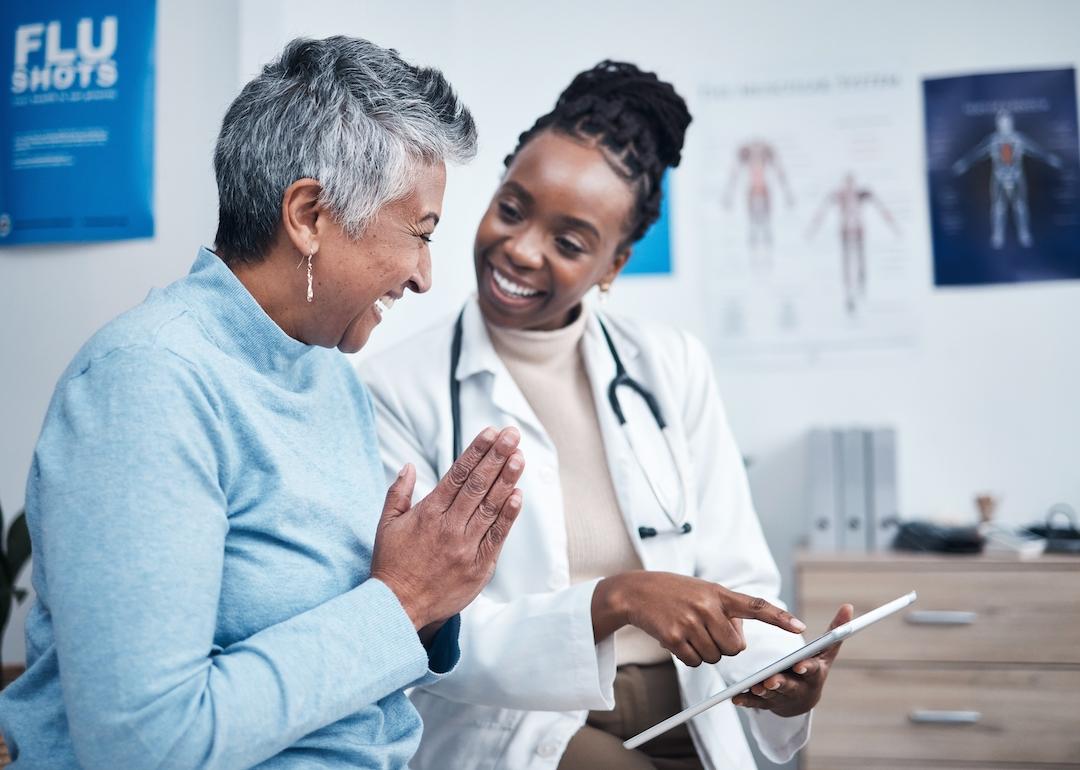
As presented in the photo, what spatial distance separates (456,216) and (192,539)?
2.22 meters

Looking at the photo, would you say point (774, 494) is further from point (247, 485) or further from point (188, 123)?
point (247, 485)

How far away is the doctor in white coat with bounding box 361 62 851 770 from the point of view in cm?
137

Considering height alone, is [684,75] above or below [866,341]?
above

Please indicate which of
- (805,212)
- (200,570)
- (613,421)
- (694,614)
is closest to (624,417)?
(613,421)

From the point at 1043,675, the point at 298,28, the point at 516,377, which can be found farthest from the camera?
the point at 1043,675

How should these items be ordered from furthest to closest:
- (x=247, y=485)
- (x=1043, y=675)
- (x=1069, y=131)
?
1. (x=1069, y=131)
2. (x=1043, y=675)
3. (x=247, y=485)

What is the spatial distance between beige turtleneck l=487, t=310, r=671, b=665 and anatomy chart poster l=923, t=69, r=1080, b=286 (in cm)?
163

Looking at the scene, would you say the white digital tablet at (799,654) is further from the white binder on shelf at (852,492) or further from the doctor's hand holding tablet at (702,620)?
the white binder on shelf at (852,492)

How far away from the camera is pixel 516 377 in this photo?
170 centimetres

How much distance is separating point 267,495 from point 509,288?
0.72 meters

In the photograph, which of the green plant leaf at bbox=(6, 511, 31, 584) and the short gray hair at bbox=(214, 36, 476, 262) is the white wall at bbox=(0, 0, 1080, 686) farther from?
the short gray hair at bbox=(214, 36, 476, 262)

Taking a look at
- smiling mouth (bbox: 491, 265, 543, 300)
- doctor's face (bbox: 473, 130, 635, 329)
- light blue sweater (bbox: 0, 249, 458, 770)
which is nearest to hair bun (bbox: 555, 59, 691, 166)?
doctor's face (bbox: 473, 130, 635, 329)

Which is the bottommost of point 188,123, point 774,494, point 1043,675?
point 1043,675

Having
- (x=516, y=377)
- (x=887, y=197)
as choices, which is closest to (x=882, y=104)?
(x=887, y=197)
